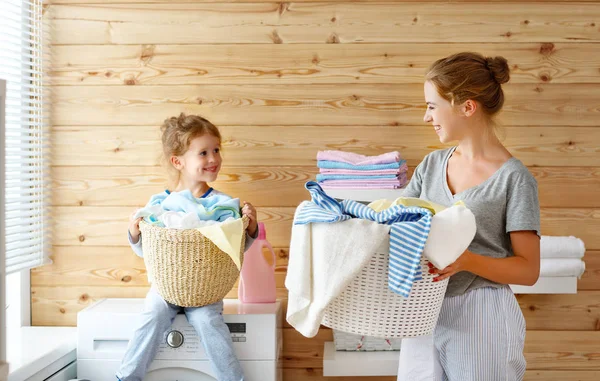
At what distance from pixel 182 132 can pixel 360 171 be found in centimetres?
64

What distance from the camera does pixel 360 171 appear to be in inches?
92.4

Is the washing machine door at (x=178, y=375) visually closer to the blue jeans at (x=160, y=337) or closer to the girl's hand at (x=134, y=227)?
the blue jeans at (x=160, y=337)

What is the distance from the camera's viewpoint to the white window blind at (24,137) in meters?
2.44

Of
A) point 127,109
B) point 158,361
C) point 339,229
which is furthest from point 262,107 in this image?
point 339,229

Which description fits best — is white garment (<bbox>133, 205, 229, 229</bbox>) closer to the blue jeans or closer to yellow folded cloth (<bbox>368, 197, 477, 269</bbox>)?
the blue jeans

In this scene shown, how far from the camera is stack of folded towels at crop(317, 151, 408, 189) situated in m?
2.33

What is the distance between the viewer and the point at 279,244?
2615 millimetres

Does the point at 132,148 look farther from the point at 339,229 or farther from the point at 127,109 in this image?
the point at 339,229

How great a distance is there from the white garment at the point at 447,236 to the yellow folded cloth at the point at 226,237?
71 centimetres

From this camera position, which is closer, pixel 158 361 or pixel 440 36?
pixel 158 361

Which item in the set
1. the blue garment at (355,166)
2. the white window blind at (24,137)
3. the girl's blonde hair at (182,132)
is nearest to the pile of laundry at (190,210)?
the girl's blonde hair at (182,132)

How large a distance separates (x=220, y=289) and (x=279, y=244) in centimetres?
51

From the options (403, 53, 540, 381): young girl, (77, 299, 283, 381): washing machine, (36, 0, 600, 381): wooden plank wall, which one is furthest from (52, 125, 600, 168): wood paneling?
(403, 53, 540, 381): young girl

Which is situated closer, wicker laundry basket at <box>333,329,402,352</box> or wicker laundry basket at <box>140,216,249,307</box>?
wicker laundry basket at <box>140,216,249,307</box>
